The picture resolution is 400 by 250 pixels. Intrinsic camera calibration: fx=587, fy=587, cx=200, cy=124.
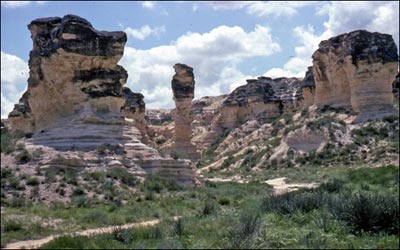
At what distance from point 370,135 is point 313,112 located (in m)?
9.36

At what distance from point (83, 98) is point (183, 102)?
32318mm

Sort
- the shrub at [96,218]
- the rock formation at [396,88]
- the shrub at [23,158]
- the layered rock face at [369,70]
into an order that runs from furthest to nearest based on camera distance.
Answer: the rock formation at [396,88] → the layered rock face at [369,70] → the shrub at [23,158] → the shrub at [96,218]

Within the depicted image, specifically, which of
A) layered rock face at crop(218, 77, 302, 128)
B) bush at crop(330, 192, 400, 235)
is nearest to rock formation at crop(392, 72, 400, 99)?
layered rock face at crop(218, 77, 302, 128)

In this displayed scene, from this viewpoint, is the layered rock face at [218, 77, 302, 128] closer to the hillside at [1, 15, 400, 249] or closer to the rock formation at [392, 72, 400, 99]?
the hillside at [1, 15, 400, 249]

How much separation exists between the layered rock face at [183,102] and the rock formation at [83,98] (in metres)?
29.5

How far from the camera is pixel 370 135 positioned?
44500mm

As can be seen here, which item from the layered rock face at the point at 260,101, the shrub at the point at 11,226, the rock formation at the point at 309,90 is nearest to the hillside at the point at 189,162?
the shrub at the point at 11,226

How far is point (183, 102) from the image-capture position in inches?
2349

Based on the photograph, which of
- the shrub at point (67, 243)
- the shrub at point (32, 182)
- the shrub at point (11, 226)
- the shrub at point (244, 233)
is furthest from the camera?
the shrub at point (32, 182)

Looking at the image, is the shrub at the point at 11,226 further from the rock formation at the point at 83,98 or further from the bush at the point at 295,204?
the rock formation at the point at 83,98

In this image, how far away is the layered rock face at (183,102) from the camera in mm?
58906

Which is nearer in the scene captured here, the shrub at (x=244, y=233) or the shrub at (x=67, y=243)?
the shrub at (x=244, y=233)

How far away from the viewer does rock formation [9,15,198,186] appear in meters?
26.2

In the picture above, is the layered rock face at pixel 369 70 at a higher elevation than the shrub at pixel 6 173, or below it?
higher
